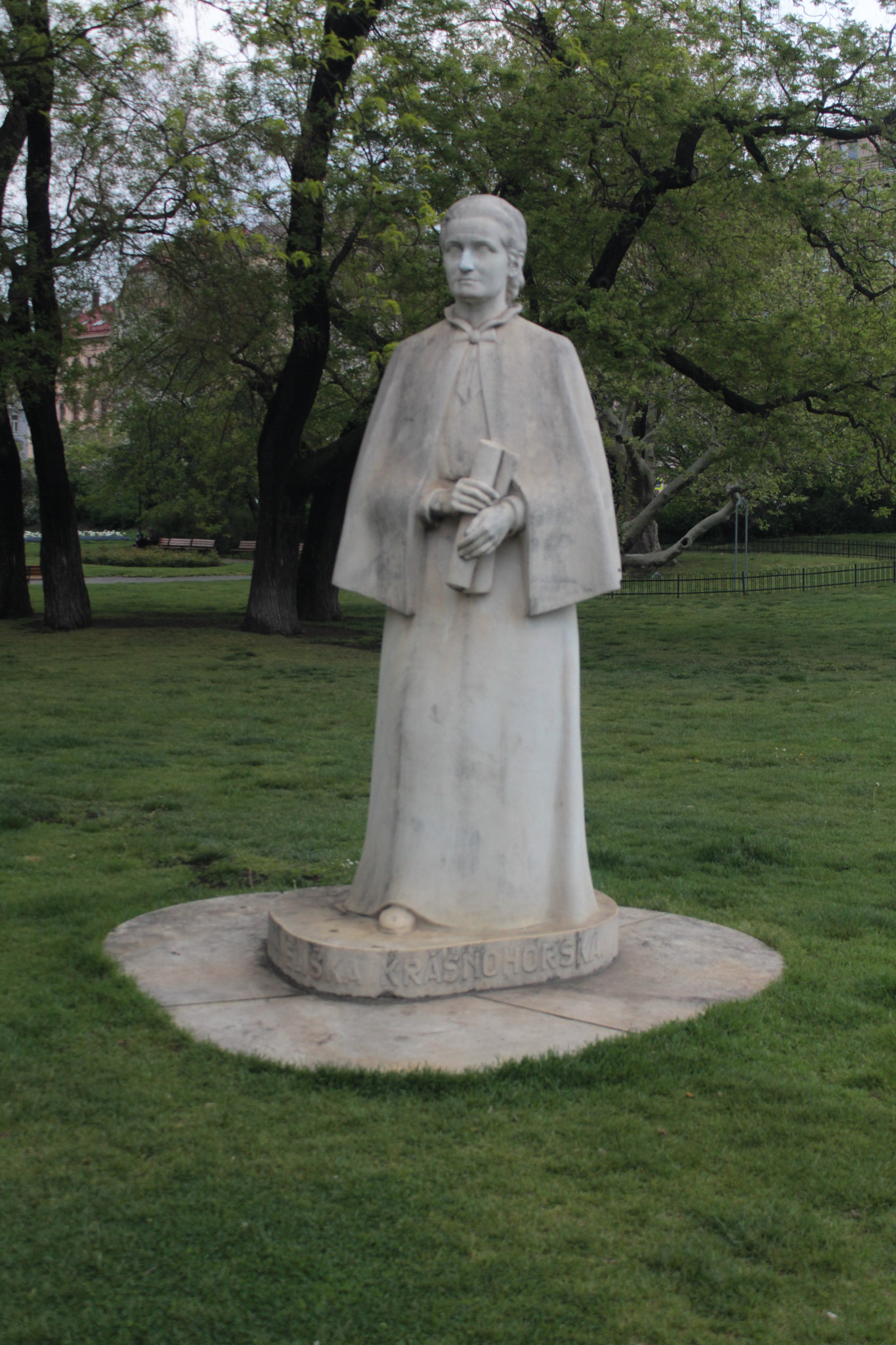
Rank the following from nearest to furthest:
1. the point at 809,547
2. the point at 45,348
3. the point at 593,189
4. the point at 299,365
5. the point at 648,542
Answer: the point at 45,348, the point at 593,189, the point at 299,365, the point at 648,542, the point at 809,547

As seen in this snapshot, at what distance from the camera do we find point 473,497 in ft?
16.6

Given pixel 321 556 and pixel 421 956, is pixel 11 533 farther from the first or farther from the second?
pixel 421 956

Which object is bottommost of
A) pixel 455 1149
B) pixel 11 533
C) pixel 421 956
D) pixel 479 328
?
pixel 455 1149

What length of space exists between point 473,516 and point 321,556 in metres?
19.4

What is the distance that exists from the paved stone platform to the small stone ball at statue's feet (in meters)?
0.29

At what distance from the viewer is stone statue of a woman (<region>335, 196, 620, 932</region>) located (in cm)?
514

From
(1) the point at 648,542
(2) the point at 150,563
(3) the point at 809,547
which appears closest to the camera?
(1) the point at 648,542

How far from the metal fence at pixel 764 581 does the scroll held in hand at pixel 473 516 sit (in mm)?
28333

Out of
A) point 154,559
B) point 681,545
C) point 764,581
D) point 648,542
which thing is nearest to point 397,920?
point 681,545

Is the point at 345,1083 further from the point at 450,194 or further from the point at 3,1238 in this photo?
the point at 450,194

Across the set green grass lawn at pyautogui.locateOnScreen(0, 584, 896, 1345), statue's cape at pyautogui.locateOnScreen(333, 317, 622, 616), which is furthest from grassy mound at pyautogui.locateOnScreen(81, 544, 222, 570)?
statue's cape at pyautogui.locateOnScreen(333, 317, 622, 616)

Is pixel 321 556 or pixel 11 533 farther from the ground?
pixel 11 533

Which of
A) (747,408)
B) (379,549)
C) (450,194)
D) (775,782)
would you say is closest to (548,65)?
(450,194)

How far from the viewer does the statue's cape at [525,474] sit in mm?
5152
